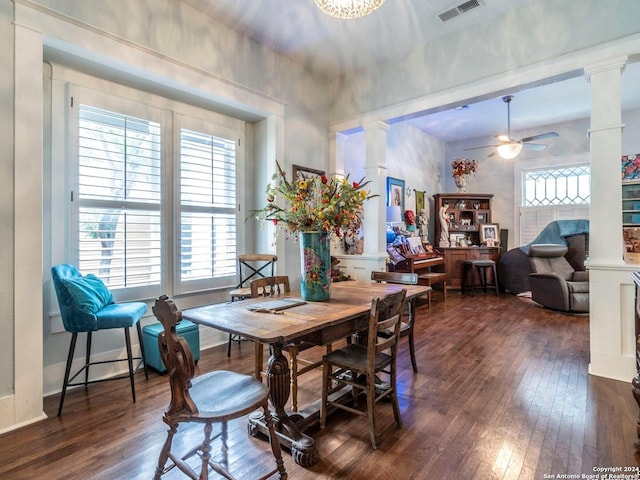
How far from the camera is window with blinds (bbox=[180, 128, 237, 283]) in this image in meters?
3.52

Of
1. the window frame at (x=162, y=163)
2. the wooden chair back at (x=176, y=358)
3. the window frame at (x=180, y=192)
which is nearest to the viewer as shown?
the wooden chair back at (x=176, y=358)

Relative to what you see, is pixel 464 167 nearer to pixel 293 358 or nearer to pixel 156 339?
pixel 293 358

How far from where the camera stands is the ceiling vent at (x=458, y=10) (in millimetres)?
3100

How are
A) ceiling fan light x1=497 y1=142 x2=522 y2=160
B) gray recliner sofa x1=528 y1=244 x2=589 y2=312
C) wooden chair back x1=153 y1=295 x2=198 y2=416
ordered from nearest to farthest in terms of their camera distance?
wooden chair back x1=153 y1=295 x2=198 y2=416 < gray recliner sofa x1=528 y1=244 x2=589 y2=312 < ceiling fan light x1=497 y1=142 x2=522 y2=160

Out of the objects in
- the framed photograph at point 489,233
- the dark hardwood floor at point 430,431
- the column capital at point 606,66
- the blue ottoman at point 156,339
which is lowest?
the dark hardwood floor at point 430,431

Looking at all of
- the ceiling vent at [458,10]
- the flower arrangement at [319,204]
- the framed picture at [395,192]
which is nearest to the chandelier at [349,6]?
the flower arrangement at [319,204]

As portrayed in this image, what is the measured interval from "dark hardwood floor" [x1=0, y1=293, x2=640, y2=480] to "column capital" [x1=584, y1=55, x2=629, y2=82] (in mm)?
2531

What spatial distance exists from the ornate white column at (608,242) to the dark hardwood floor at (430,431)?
9.7 inches

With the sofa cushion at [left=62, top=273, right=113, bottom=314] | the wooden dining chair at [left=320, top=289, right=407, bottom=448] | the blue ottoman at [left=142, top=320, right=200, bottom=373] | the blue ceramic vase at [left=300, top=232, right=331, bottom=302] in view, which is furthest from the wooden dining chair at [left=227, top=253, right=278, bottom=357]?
the wooden dining chair at [left=320, top=289, right=407, bottom=448]

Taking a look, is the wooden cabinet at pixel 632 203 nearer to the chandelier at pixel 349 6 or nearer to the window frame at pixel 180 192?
the chandelier at pixel 349 6

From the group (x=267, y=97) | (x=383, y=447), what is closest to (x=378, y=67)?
(x=267, y=97)

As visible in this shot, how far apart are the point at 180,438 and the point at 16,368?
3.89 feet

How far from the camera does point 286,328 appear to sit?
1.66 m

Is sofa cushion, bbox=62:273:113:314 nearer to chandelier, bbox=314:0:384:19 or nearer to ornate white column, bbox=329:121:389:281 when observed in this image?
chandelier, bbox=314:0:384:19
